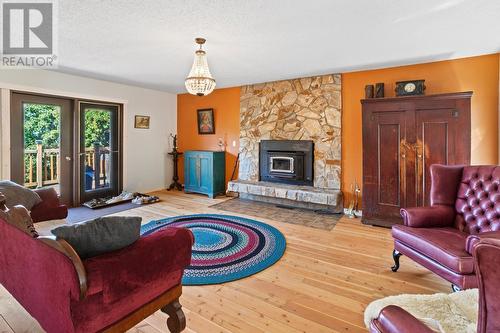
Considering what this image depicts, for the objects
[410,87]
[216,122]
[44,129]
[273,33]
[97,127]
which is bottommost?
[44,129]

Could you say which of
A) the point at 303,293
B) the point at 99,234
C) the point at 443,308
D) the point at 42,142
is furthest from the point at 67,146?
the point at 443,308

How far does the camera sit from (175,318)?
1668mm

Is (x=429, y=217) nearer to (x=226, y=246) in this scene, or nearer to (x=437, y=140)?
(x=437, y=140)

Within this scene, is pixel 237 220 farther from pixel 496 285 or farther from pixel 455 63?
pixel 455 63

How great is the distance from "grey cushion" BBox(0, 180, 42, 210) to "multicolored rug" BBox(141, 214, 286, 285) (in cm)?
128

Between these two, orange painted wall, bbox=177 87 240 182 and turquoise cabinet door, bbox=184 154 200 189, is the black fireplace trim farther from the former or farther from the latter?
turquoise cabinet door, bbox=184 154 200 189

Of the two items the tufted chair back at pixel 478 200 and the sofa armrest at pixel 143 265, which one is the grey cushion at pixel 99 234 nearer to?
the sofa armrest at pixel 143 265

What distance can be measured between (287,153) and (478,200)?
3089 millimetres

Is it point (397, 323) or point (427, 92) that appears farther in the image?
point (427, 92)

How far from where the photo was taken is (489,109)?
11.7 feet

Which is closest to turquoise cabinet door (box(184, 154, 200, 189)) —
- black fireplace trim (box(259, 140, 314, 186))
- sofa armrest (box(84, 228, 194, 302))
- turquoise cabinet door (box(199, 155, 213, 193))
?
turquoise cabinet door (box(199, 155, 213, 193))

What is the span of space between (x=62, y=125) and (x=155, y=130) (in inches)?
76.5

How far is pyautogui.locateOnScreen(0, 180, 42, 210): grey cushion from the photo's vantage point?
2691mm

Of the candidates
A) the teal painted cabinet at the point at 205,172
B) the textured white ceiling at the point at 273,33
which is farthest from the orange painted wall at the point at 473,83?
the teal painted cabinet at the point at 205,172
